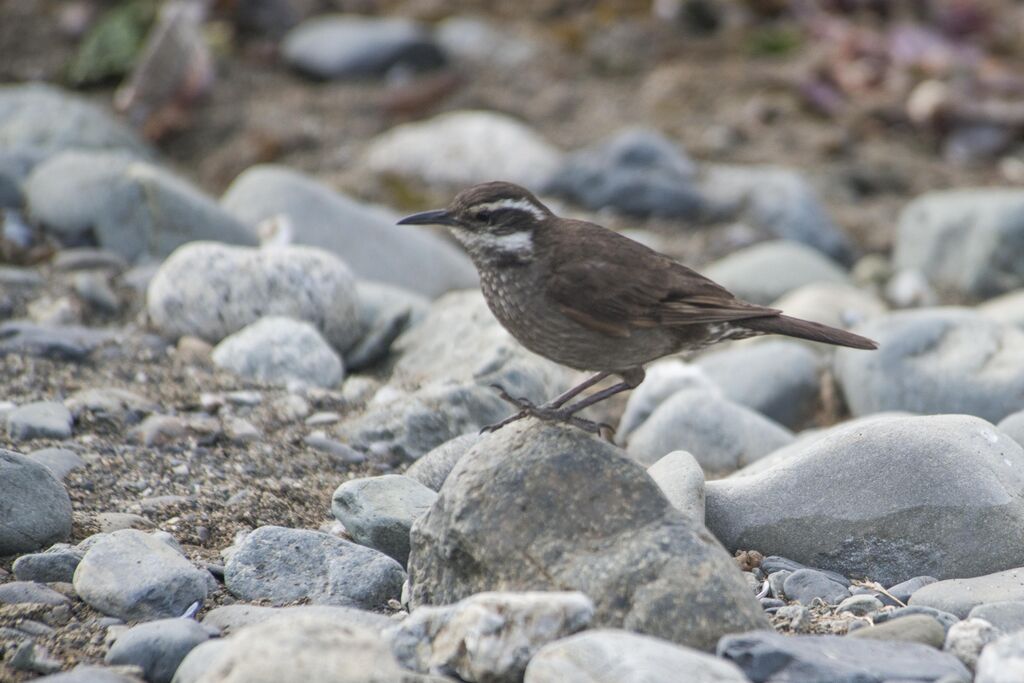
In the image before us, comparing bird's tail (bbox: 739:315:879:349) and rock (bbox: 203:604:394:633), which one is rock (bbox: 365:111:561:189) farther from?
rock (bbox: 203:604:394:633)

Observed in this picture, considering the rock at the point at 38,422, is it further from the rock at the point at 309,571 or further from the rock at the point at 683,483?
the rock at the point at 683,483

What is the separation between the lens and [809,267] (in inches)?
403

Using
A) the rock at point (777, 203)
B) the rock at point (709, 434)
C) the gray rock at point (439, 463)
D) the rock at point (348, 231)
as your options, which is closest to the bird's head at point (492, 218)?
the gray rock at point (439, 463)

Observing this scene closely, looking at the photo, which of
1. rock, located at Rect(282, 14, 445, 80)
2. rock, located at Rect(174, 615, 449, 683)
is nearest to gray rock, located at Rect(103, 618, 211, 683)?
rock, located at Rect(174, 615, 449, 683)

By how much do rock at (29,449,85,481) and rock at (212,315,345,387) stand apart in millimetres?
1585

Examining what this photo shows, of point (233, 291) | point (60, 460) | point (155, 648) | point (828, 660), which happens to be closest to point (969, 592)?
point (828, 660)

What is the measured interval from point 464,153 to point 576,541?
779 cm

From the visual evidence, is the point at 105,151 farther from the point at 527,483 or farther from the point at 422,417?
the point at 527,483

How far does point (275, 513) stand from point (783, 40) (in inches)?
402

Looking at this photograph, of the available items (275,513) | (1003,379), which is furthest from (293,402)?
(1003,379)

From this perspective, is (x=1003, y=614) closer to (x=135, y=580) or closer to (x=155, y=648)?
(x=155, y=648)

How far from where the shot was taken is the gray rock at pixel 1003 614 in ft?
15.1

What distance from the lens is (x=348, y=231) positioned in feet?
32.1

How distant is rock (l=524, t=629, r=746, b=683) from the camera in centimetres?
372
